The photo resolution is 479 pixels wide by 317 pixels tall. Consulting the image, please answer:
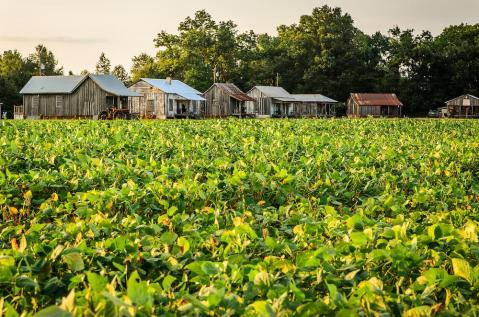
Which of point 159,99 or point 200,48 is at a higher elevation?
point 200,48

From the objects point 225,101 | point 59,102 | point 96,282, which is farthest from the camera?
point 225,101

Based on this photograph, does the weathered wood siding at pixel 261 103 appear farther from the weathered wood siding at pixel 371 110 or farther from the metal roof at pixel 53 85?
the metal roof at pixel 53 85

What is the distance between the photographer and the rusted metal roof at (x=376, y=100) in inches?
2734

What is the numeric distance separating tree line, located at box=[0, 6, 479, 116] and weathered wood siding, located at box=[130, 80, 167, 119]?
15.5 meters

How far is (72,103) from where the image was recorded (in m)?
49.2

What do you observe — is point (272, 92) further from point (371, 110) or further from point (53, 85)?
point (53, 85)

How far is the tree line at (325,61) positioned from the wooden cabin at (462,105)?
4288 millimetres

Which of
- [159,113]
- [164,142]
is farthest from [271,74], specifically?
[164,142]

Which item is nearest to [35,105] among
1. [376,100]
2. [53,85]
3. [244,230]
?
[53,85]

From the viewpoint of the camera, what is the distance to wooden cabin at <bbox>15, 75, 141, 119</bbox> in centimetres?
4812

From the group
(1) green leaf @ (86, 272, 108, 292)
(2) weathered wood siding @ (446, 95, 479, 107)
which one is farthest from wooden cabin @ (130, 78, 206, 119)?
(1) green leaf @ (86, 272, 108, 292)

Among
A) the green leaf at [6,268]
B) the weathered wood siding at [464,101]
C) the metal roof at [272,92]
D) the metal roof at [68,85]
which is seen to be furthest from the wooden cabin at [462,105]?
the green leaf at [6,268]

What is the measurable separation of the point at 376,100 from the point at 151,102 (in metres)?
29.9

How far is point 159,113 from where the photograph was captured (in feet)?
177
